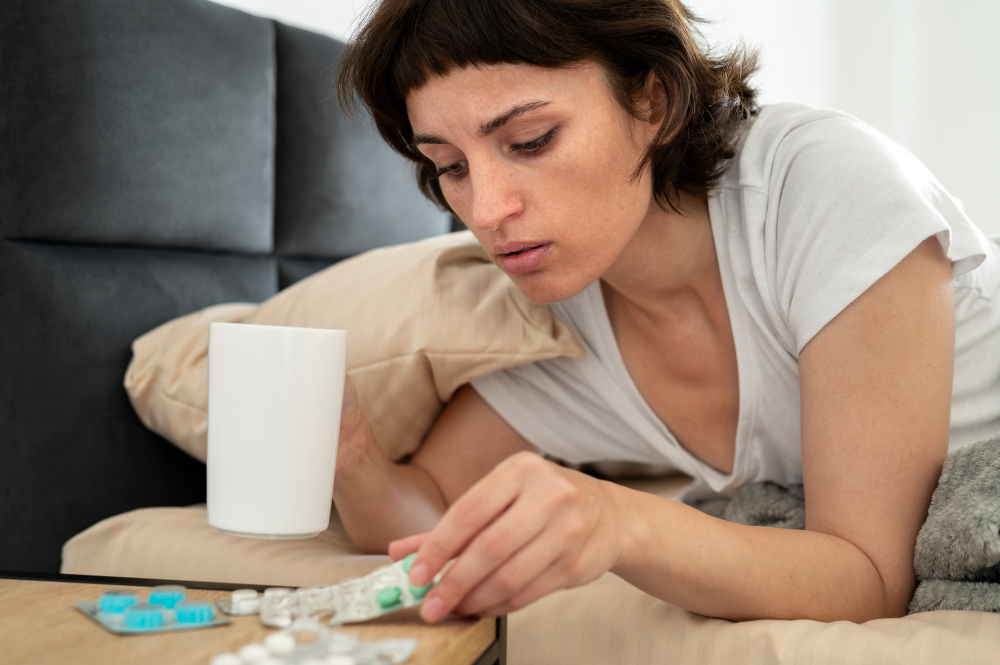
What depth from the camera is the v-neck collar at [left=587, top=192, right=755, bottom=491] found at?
100 cm

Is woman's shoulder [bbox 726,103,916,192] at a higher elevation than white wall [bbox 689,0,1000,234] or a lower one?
lower

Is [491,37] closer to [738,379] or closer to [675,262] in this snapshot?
[675,262]

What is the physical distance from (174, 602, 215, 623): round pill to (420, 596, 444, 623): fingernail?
0.52 feet

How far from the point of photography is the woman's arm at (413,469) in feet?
3.28

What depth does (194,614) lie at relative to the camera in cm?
56

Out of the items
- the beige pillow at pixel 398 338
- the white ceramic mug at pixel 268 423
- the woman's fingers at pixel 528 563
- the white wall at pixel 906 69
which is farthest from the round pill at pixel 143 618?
the white wall at pixel 906 69

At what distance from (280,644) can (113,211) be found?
92cm

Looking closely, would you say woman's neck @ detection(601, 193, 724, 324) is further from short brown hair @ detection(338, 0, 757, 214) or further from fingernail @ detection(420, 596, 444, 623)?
fingernail @ detection(420, 596, 444, 623)

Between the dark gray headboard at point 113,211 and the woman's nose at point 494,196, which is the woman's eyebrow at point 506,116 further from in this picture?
the dark gray headboard at point 113,211

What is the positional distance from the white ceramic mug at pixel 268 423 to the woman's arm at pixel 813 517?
13 centimetres

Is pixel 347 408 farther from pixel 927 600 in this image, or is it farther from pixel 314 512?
pixel 927 600

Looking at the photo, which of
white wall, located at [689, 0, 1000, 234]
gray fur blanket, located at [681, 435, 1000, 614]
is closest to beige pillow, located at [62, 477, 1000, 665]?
gray fur blanket, located at [681, 435, 1000, 614]

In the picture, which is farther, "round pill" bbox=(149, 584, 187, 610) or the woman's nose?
the woman's nose

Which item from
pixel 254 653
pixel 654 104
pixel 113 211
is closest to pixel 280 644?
pixel 254 653
